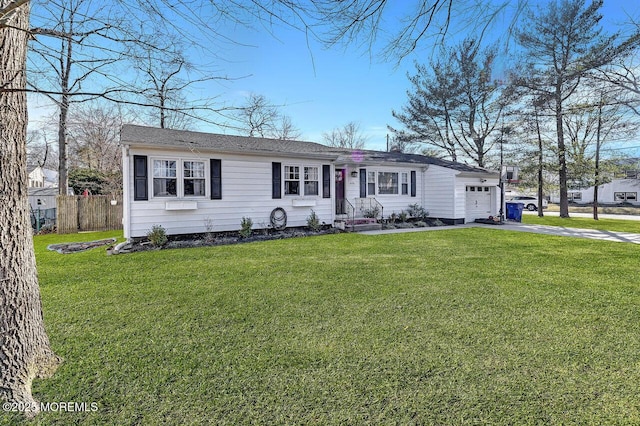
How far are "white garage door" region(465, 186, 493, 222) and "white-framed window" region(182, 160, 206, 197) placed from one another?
12.1 metres

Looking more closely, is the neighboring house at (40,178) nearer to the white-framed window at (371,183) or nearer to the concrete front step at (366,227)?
the white-framed window at (371,183)

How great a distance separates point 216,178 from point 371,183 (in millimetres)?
6680

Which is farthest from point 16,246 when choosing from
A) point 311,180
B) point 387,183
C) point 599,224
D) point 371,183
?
point 599,224

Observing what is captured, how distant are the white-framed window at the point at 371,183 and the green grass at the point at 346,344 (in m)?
7.95

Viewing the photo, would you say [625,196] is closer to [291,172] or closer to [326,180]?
[326,180]

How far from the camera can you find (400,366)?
8.35ft

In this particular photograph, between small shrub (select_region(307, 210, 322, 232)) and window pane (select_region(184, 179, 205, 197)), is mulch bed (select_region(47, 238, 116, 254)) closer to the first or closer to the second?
window pane (select_region(184, 179, 205, 197))

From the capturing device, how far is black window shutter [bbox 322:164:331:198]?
11.8m

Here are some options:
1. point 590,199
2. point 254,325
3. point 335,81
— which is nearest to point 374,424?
point 254,325

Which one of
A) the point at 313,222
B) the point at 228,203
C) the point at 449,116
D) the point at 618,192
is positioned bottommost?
the point at 313,222

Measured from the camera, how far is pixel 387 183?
1422cm

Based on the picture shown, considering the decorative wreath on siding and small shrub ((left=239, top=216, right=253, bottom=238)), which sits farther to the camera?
the decorative wreath on siding

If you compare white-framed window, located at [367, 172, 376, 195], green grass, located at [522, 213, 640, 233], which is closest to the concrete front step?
white-framed window, located at [367, 172, 376, 195]

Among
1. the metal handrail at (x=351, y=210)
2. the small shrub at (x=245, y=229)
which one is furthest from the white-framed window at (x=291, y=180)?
the metal handrail at (x=351, y=210)
